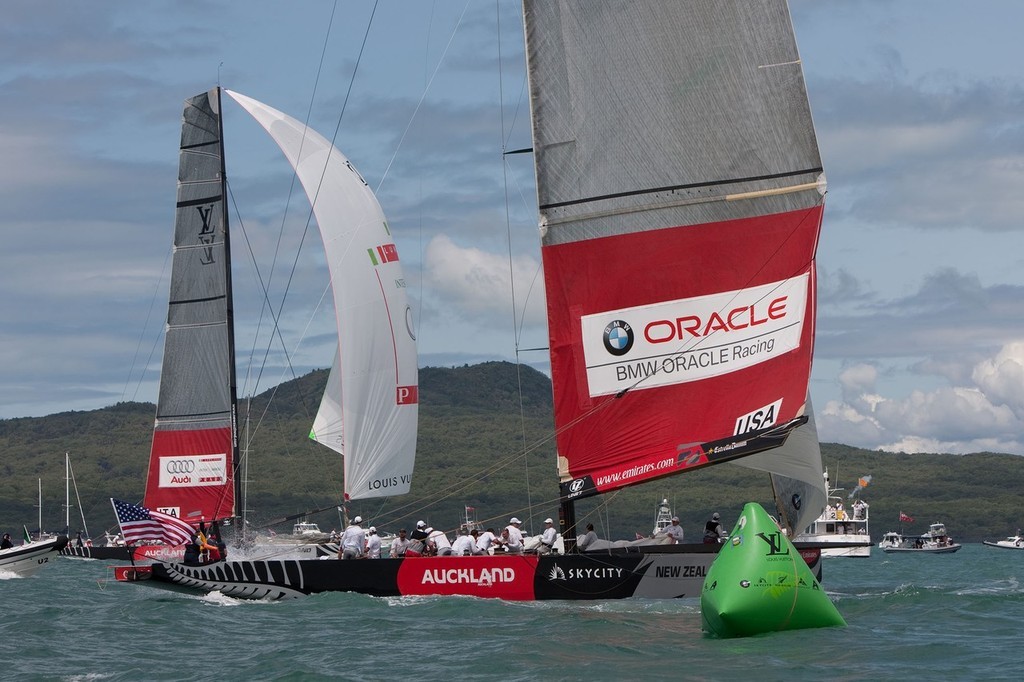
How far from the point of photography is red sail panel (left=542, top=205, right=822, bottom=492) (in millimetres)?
22734

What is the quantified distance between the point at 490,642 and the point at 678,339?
19.6 feet

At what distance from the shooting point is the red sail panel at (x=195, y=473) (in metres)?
40.6

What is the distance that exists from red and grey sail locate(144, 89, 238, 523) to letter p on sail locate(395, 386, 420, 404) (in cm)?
730

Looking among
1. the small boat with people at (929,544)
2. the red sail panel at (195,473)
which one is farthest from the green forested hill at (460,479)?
the red sail panel at (195,473)

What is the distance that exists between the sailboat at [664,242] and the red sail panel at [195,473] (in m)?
18.5

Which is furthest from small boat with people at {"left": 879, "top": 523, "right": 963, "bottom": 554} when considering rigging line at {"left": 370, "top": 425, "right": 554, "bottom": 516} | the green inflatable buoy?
the green inflatable buoy

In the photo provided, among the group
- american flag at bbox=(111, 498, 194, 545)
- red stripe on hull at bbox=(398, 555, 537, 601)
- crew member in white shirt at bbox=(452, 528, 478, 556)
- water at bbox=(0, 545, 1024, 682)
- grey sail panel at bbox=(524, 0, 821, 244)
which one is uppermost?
grey sail panel at bbox=(524, 0, 821, 244)

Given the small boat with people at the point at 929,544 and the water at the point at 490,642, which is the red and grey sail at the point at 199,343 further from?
the small boat with people at the point at 929,544

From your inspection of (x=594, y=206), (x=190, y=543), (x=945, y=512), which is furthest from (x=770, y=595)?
(x=945, y=512)

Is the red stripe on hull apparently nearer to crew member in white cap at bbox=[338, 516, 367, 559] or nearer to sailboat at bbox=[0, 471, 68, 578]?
crew member in white cap at bbox=[338, 516, 367, 559]

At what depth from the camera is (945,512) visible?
141125mm

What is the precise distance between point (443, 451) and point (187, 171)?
129m

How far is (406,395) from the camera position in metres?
33.2

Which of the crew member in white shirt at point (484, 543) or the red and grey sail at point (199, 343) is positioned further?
the red and grey sail at point (199, 343)
